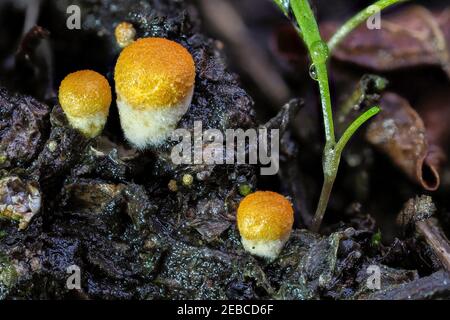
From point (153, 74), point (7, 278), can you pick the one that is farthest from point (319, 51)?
point (7, 278)

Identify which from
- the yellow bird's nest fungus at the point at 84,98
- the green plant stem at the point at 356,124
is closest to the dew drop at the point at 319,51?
the green plant stem at the point at 356,124

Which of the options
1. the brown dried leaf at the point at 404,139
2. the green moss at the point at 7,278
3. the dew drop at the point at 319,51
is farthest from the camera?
the brown dried leaf at the point at 404,139

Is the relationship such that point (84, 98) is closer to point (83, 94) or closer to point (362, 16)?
point (83, 94)

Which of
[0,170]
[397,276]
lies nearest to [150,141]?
[0,170]

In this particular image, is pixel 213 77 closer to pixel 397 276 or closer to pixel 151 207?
pixel 151 207

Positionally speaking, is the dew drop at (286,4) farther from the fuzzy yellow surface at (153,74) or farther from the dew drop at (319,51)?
the fuzzy yellow surface at (153,74)
